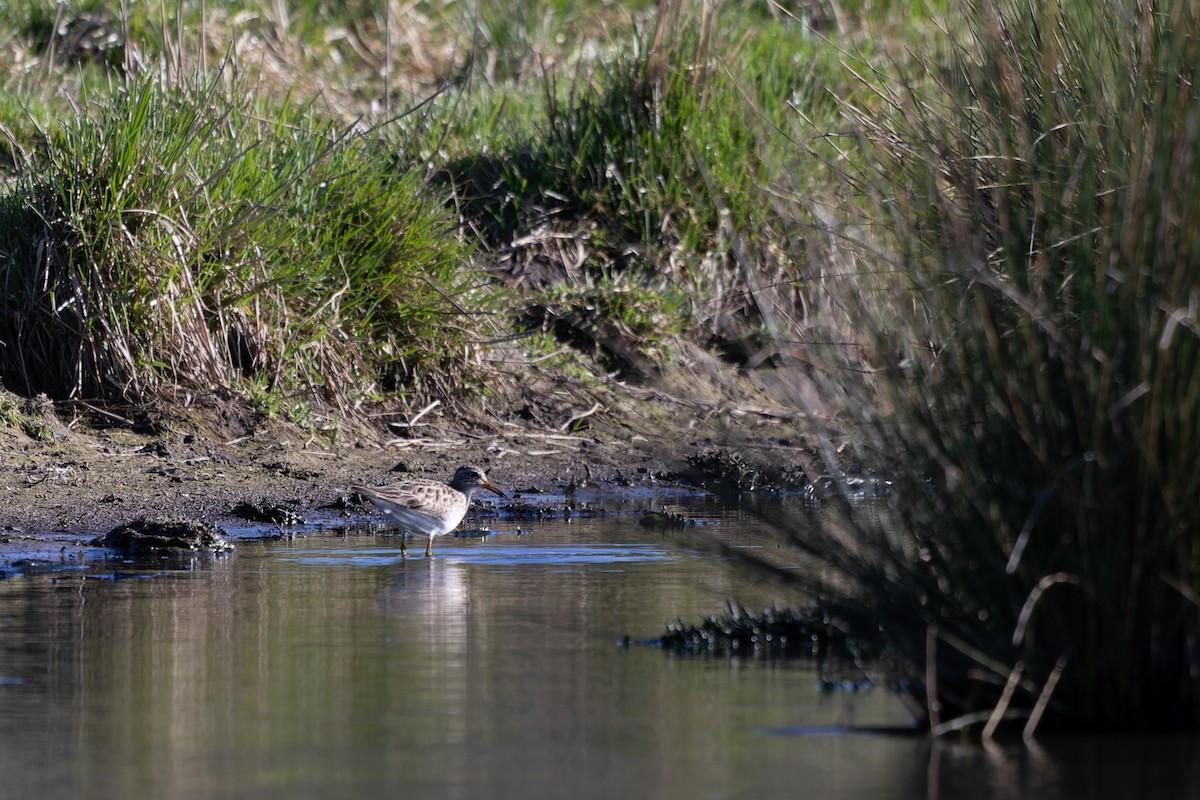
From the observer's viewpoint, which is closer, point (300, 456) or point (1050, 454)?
point (1050, 454)

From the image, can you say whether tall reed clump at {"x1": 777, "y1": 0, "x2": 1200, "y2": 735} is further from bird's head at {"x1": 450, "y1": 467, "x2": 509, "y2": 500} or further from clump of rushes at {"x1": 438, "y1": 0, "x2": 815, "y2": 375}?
clump of rushes at {"x1": 438, "y1": 0, "x2": 815, "y2": 375}

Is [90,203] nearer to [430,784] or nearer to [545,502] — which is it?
[545,502]

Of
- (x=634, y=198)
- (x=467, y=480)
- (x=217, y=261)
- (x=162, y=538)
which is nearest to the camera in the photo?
(x=162, y=538)

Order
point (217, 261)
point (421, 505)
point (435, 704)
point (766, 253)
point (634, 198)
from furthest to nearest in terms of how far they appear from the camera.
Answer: point (634, 198) < point (766, 253) < point (217, 261) < point (421, 505) < point (435, 704)

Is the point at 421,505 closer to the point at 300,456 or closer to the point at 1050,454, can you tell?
the point at 300,456

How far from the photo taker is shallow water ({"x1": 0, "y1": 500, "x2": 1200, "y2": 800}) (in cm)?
412

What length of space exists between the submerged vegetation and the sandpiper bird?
1.76 metres

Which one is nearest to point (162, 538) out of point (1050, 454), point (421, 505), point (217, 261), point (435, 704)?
point (421, 505)

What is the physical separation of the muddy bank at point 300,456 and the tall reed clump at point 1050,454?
10.2 feet

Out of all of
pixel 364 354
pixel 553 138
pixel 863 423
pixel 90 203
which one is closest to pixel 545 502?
pixel 364 354

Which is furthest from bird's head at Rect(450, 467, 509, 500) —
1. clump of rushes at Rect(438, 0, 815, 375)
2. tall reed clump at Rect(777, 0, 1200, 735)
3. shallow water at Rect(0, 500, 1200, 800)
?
tall reed clump at Rect(777, 0, 1200, 735)

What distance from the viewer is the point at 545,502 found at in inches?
386

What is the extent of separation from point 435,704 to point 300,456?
5.01 m

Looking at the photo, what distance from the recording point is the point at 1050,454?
4.25 meters
